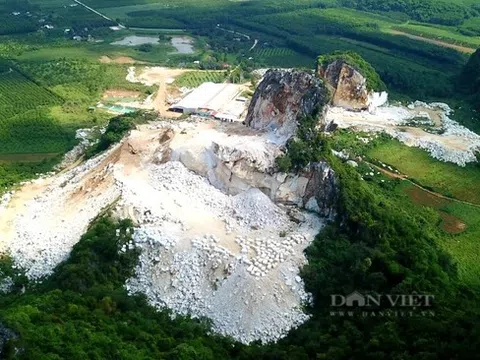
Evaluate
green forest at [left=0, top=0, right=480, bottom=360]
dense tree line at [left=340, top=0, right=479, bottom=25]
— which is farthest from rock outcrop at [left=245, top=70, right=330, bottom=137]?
dense tree line at [left=340, top=0, right=479, bottom=25]

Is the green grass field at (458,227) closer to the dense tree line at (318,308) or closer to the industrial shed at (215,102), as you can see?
the dense tree line at (318,308)

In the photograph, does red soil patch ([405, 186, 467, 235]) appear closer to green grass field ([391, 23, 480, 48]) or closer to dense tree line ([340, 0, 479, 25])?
green grass field ([391, 23, 480, 48])

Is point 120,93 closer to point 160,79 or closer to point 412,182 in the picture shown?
point 160,79

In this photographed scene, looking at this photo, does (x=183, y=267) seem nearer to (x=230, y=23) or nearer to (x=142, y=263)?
(x=142, y=263)

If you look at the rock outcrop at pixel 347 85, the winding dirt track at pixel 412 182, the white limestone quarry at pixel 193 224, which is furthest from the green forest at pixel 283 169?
the rock outcrop at pixel 347 85

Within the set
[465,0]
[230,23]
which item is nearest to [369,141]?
[230,23]
